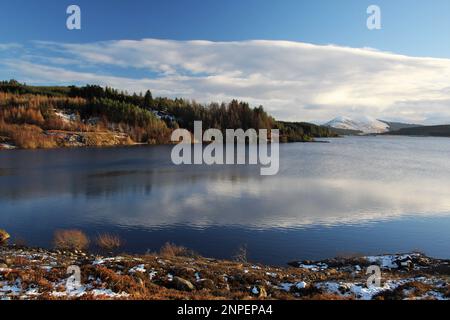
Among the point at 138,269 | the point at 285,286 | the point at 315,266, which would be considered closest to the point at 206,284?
the point at 138,269

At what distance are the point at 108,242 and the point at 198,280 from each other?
10284mm

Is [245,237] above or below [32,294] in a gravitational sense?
below

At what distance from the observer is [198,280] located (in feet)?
51.0

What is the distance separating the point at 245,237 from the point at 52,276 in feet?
46.4

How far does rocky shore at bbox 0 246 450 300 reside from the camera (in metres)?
13.1

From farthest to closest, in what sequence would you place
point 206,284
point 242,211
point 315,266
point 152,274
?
1. point 242,211
2. point 315,266
3. point 152,274
4. point 206,284

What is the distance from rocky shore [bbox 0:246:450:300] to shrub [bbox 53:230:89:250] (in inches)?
123

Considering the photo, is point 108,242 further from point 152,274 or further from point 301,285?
point 301,285

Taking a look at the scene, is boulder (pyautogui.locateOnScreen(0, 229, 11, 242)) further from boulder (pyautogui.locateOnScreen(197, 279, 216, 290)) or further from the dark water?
boulder (pyautogui.locateOnScreen(197, 279, 216, 290))

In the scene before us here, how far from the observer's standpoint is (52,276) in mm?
14273

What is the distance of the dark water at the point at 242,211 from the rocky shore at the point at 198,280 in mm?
3939
